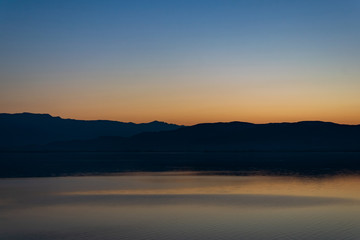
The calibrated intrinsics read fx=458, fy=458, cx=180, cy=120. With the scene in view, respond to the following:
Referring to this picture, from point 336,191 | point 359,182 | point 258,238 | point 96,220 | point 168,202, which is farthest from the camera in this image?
point 359,182

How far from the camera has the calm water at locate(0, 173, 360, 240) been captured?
2314cm

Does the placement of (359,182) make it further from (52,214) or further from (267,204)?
(52,214)

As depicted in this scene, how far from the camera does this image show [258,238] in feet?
71.4

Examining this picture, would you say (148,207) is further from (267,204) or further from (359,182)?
(359,182)

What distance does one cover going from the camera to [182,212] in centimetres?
2989

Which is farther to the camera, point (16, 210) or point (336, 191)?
point (336, 191)

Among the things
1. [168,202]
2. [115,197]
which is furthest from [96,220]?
[115,197]

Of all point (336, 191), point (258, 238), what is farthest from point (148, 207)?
point (336, 191)

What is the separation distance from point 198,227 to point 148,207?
348 inches

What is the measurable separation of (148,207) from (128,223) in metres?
6.82

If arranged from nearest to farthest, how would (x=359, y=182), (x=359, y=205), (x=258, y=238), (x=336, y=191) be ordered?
(x=258, y=238)
(x=359, y=205)
(x=336, y=191)
(x=359, y=182)

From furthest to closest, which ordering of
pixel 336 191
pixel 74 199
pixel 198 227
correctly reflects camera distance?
pixel 336 191
pixel 74 199
pixel 198 227

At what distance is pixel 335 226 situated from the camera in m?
24.9

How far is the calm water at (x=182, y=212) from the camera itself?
75.9 feet
